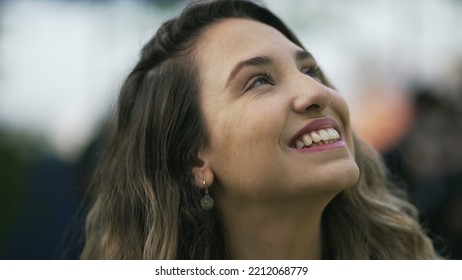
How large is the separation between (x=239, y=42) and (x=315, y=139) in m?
0.55

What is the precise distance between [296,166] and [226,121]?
338mm

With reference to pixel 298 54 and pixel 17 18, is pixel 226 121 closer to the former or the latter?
pixel 298 54

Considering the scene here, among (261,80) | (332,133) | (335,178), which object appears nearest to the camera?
(335,178)

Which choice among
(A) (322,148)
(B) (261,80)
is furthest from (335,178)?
(B) (261,80)

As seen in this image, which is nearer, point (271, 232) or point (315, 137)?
point (315, 137)

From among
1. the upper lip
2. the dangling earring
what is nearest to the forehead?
the upper lip

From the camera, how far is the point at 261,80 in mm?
2607

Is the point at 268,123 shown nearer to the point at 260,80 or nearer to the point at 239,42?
the point at 260,80

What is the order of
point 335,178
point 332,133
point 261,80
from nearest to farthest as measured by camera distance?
point 335,178 < point 332,133 < point 261,80

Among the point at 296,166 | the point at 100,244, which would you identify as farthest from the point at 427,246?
the point at 100,244

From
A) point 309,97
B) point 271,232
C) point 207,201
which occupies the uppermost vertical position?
point 309,97

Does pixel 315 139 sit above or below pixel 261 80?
below
